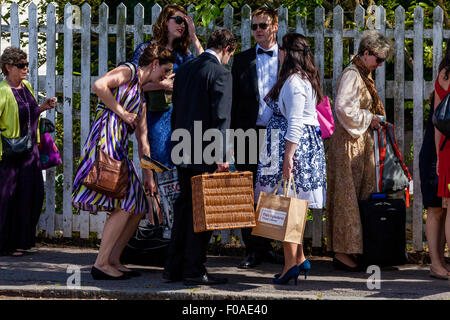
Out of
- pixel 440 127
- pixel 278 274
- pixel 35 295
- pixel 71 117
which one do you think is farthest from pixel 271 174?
pixel 71 117

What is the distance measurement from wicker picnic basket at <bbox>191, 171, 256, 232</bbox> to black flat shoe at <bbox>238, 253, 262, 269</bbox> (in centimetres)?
124

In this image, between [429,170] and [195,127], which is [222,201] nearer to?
[195,127]

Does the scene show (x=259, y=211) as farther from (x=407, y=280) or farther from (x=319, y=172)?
(x=407, y=280)

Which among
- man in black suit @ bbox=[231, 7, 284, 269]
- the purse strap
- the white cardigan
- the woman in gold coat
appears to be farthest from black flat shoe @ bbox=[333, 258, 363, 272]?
the white cardigan

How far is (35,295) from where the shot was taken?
577 cm

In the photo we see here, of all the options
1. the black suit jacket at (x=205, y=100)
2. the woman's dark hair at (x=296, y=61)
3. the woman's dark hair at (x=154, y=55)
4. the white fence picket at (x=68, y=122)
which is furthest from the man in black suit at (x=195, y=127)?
the white fence picket at (x=68, y=122)

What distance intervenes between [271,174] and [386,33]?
2184 millimetres

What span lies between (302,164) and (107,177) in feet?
4.87

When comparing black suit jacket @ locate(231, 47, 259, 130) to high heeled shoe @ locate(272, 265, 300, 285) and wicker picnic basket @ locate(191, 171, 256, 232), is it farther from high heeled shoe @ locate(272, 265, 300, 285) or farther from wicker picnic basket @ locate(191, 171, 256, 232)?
high heeled shoe @ locate(272, 265, 300, 285)

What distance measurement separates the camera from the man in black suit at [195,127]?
5.70 meters

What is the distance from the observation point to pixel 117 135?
5992 mm

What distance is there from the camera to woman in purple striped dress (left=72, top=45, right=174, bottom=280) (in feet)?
19.5

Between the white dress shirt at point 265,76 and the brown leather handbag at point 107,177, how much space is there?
1.41 meters

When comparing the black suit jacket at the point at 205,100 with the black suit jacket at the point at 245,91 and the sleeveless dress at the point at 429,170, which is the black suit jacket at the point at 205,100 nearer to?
the black suit jacket at the point at 245,91
